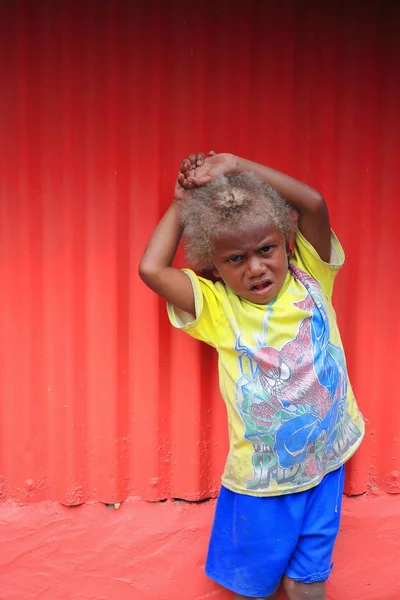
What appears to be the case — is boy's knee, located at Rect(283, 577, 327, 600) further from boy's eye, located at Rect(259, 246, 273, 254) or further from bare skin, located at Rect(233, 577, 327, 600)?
boy's eye, located at Rect(259, 246, 273, 254)

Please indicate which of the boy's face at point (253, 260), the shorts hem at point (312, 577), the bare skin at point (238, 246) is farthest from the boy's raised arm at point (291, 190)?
the shorts hem at point (312, 577)

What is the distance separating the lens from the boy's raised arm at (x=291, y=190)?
2.23 metres

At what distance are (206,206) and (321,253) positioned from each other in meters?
0.43

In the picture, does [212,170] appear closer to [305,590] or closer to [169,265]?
[169,265]

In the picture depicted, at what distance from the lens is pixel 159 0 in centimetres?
247

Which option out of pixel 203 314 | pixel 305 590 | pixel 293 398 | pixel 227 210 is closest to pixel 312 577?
pixel 305 590

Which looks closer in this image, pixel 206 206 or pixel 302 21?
pixel 206 206

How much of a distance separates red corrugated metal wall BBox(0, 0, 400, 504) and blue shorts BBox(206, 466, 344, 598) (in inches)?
13.3

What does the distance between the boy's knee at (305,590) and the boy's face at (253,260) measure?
0.97 metres

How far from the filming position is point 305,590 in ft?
7.81

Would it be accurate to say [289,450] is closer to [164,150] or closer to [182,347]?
[182,347]

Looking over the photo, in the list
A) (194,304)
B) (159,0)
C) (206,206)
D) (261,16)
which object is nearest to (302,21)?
(261,16)

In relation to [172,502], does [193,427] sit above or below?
above

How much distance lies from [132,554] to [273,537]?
600 mm
